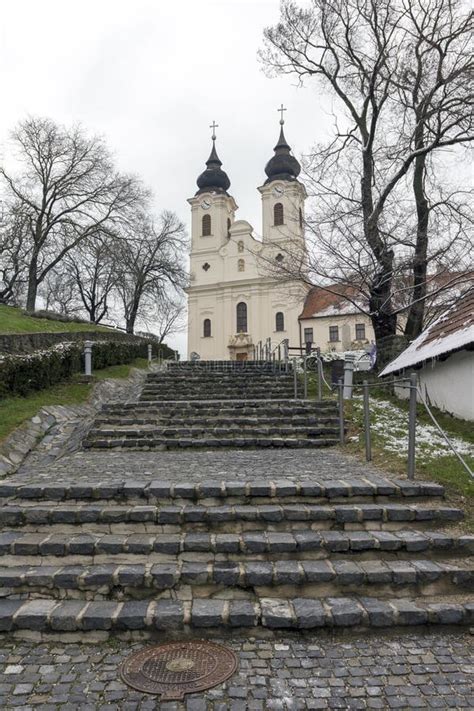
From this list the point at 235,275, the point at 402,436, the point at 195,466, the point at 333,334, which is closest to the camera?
the point at 195,466

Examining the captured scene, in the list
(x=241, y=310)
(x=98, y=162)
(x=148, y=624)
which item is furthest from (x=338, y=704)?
(x=241, y=310)

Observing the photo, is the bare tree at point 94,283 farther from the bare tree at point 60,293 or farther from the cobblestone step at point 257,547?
the cobblestone step at point 257,547

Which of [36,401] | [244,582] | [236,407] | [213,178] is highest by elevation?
[213,178]

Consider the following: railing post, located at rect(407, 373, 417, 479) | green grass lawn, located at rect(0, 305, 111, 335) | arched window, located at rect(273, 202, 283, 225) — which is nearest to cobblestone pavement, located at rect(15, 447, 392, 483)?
railing post, located at rect(407, 373, 417, 479)

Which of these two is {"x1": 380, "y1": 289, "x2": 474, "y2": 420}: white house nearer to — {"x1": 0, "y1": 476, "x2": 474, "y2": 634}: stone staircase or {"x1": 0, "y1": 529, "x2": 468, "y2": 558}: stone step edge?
{"x1": 0, "y1": 476, "x2": 474, "y2": 634}: stone staircase

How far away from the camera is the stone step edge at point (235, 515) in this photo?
4359mm

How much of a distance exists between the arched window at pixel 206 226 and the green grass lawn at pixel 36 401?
117 feet

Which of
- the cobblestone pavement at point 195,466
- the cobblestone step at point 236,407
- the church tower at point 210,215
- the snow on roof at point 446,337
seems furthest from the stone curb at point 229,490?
the church tower at point 210,215

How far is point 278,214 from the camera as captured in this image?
43375 mm

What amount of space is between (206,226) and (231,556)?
148 ft

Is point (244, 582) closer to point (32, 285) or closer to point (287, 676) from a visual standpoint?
point (287, 676)

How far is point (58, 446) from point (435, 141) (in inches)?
451

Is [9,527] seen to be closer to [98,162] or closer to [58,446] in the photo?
[58,446]

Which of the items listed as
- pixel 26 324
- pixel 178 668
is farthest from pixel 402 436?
pixel 26 324
